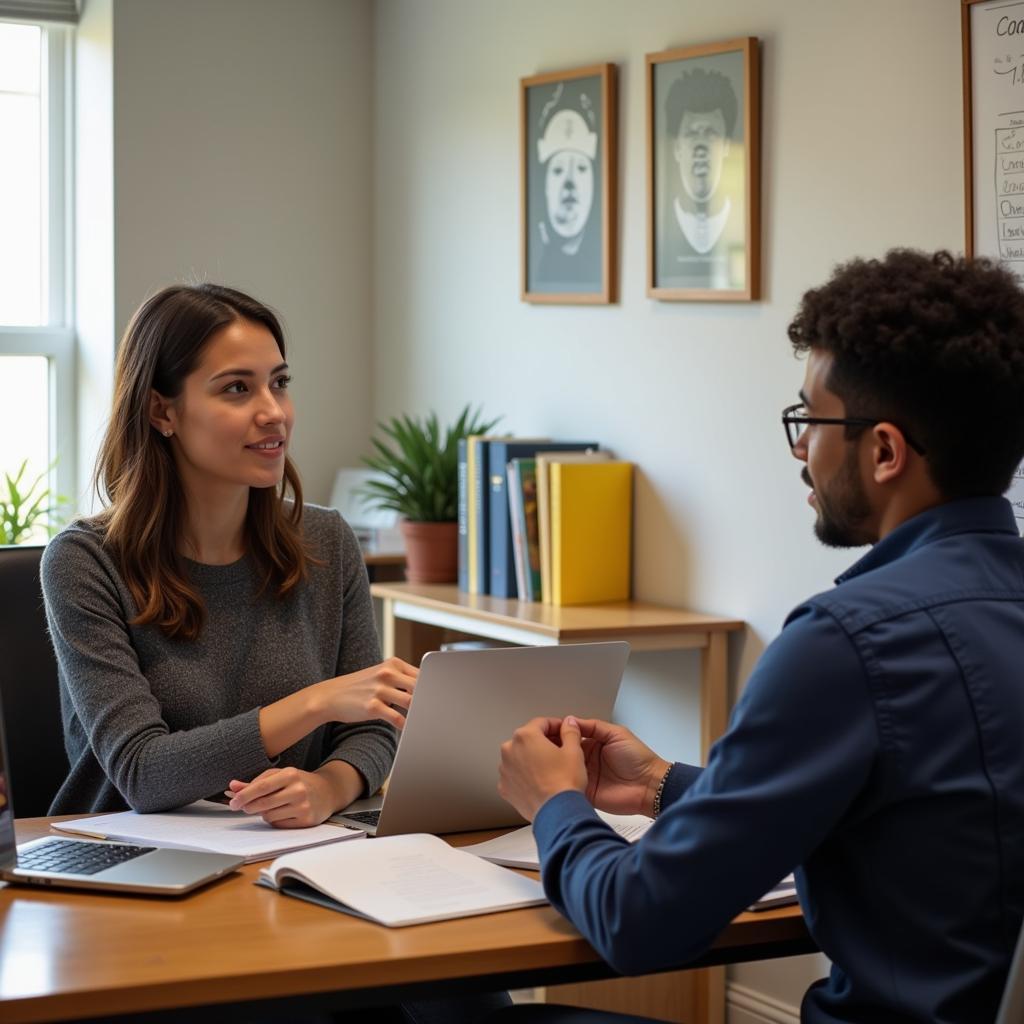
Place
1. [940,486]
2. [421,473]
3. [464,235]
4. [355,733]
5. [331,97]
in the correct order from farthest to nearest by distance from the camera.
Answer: [331,97] < [464,235] < [421,473] < [355,733] < [940,486]

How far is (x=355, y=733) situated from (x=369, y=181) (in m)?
2.55

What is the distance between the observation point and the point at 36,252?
4.02 m

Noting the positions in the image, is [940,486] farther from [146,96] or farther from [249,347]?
[146,96]

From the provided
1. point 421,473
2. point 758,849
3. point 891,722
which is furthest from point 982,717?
point 421,473

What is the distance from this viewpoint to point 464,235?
12.6 ft

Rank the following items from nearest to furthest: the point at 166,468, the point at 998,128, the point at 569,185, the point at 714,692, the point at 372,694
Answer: the point at 372,694 < the point at 166,468 < the point at 998,128 < the point at 714,692 < the point at 569,185

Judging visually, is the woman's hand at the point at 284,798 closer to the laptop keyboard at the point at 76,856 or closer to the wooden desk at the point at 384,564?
the laptop keyboard at the point at 76,856

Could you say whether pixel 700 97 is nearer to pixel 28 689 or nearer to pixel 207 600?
pixel 207 600

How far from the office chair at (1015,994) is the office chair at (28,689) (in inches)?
55.9

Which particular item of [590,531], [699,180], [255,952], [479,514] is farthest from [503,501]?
[255,952]

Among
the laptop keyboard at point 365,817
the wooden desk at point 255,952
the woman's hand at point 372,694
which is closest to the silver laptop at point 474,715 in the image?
the laptop keyboard at point 365,817

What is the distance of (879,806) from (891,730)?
0.23 ft

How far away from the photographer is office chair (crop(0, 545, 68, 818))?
2125 millimetres

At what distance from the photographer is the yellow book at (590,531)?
3.14 m
